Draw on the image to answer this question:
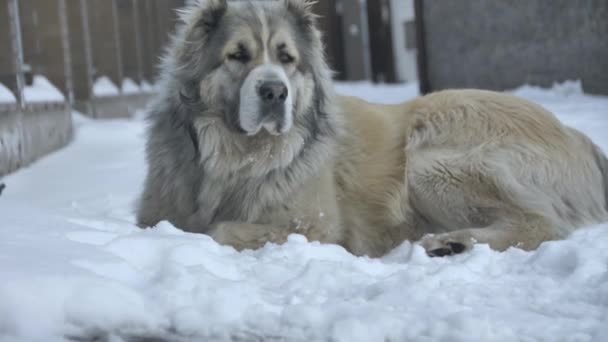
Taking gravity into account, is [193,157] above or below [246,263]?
above

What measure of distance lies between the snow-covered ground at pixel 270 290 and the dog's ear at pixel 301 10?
1.70 metres

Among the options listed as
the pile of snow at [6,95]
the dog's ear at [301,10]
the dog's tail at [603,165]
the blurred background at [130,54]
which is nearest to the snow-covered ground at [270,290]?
the dog's tail at [603,165]

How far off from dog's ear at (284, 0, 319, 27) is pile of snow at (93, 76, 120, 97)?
941 centimetres

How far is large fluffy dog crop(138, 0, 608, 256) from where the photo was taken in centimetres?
421

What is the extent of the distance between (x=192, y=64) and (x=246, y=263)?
179 centimetres

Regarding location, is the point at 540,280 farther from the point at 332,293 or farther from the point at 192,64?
the point at 192,64

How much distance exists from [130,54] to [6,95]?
11.4m

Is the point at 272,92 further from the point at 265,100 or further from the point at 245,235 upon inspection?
the point at 245,235

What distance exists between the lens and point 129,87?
17.1 meters

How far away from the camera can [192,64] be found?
14.7 ft

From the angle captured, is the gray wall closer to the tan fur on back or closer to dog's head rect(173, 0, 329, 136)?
the tan fur on back

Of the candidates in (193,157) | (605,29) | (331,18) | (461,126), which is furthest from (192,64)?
(331,18)

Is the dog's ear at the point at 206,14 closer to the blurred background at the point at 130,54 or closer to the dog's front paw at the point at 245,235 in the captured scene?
the dog's front paw at the point at 245,235

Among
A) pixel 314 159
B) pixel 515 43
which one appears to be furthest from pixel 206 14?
pixel 515 43
